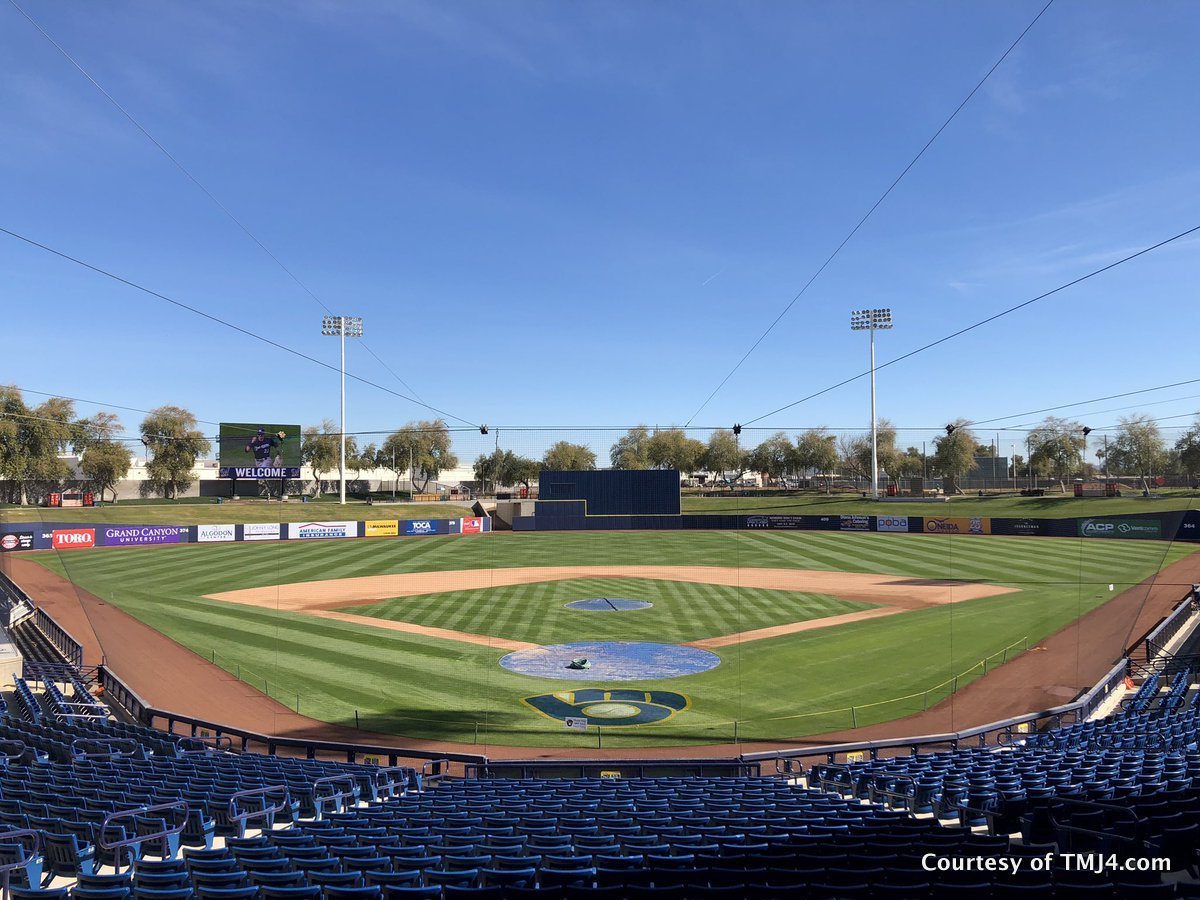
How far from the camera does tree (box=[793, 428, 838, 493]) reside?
1489 inches

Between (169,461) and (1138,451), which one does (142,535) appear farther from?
(1138,451)

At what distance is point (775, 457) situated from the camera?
1377 inches

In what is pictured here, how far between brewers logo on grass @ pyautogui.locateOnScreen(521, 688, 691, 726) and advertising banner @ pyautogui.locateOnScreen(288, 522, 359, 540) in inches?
1395

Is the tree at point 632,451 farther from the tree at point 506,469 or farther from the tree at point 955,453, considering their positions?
the tree at point 955,453

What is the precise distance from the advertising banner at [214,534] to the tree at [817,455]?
37653 millimetres

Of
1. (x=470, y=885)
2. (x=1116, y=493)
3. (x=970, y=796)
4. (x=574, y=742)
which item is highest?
(x=1116, y=493)

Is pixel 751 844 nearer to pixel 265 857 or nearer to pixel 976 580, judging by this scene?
pixel 265 857

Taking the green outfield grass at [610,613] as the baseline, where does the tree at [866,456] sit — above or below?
above

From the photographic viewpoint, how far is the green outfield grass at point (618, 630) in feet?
63.3

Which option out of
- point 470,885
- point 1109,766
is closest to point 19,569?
point 470,885

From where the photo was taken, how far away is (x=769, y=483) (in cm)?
3816

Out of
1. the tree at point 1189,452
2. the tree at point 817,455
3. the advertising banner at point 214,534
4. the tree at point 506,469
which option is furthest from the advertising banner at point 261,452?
the tree at point 1189,452

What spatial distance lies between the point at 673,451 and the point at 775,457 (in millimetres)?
5765

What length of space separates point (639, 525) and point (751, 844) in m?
36.5
